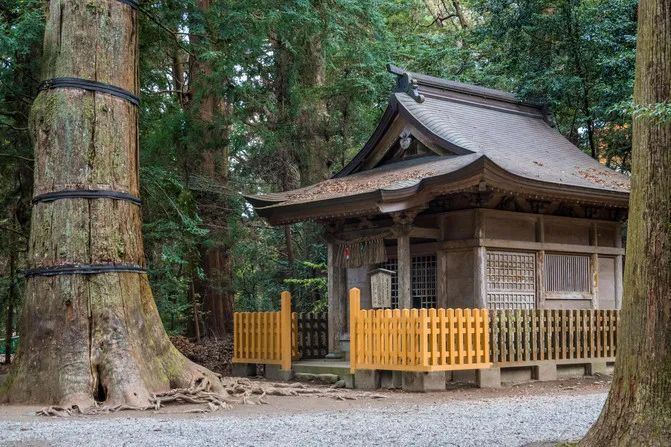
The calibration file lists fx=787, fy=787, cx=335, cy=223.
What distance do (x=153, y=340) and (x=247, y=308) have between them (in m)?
14.0

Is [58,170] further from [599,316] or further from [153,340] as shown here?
[599,316]

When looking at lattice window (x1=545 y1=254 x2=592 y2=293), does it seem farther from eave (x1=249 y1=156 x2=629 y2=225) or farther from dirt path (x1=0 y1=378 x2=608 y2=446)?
dirt path (x1=0 y1=378 x2=608 y2=446)

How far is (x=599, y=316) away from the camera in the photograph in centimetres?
1477

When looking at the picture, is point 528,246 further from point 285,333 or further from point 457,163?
point 285,333

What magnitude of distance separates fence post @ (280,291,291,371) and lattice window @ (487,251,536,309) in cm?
382

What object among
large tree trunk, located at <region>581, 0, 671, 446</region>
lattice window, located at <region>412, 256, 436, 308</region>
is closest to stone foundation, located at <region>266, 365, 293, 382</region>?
lattice window, located at <region>412, 256, 436, 308</region>

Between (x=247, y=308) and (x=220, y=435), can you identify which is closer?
(x=220, y=435)

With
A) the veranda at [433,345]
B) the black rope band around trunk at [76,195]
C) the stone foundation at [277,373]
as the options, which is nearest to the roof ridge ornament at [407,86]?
the veranda at [433,345]

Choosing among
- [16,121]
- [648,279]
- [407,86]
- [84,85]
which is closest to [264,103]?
[407,86]

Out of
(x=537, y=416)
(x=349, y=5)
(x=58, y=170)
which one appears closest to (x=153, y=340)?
(x=58, y=170)

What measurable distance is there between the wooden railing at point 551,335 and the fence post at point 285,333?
4029 millimetres

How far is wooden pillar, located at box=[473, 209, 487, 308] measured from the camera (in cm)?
1350

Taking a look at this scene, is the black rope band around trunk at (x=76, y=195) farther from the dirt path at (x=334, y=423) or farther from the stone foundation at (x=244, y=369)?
the stone foundation at (x=244, y=369)

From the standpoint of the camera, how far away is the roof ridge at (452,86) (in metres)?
15.7
